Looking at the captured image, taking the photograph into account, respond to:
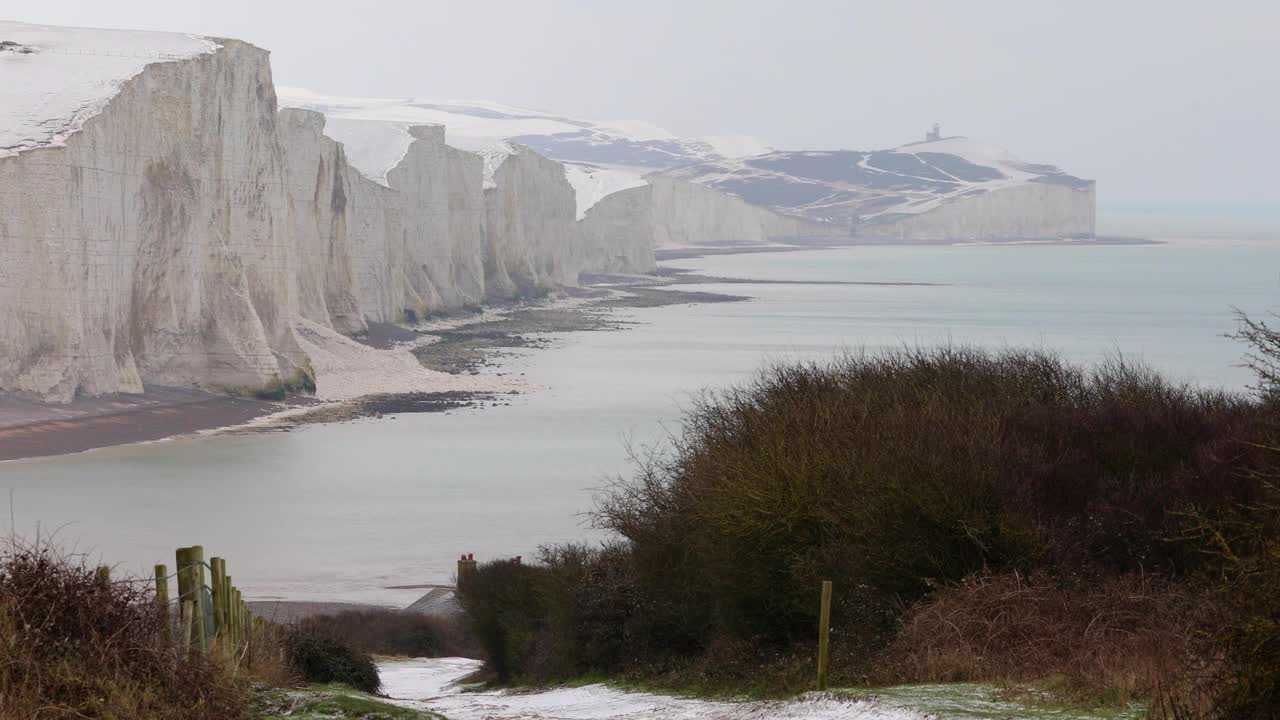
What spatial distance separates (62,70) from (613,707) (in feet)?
122

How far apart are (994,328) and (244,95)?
155ft

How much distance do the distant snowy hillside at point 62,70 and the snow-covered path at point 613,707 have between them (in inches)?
1051

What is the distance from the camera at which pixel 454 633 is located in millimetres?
26484

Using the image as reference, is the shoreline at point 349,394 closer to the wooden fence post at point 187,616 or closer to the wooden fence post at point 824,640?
the wooden fence post at point 187,616

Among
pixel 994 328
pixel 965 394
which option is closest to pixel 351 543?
pixel 965 394

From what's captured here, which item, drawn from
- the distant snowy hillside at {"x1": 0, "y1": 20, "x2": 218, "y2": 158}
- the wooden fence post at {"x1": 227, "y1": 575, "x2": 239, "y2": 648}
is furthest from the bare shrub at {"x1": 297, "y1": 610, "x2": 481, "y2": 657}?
the distant snowy hillside at {"x1": 0, "y1": 20, "x2": 218, "y2": 158}

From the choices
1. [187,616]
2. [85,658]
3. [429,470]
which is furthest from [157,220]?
[85,658]

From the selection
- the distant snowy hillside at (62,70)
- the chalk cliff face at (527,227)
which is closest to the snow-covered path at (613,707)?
the distant snowy hillside at (62,70)

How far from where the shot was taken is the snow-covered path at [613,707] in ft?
34.3

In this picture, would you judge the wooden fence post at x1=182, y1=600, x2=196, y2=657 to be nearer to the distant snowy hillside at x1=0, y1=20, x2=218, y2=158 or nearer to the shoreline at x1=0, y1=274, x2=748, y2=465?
the shoreline at x1=0, y1=274, x2=748, y2=465

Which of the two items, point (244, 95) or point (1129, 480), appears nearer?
point (1129, 480)

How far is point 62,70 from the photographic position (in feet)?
148

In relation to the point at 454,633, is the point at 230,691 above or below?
above

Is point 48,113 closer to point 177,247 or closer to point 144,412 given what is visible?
point 177,247
